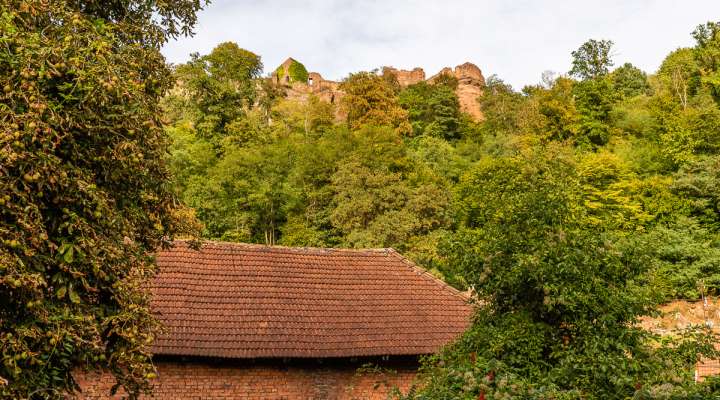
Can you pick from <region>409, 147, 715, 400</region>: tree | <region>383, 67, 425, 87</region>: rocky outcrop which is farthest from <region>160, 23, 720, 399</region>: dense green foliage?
<region>383, 67, 425, 87</region>: rocky outcrop

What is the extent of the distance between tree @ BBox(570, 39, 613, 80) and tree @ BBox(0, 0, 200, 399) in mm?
51243

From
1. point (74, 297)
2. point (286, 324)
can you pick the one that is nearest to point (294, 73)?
point (286, 324)

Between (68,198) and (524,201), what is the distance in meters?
5.33

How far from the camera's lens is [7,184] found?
5.84m

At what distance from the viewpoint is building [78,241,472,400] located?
1270cm

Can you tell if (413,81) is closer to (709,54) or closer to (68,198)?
(709,54)

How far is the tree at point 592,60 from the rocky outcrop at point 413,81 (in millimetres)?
21680

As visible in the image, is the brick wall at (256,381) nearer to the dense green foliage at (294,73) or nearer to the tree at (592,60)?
the tree at (592,60)

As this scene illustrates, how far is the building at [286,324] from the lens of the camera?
1270 centimetres

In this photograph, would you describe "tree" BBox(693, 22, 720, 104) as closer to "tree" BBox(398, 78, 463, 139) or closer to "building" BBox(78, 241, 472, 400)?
"tree" BBox(398, 78, 463, 139)

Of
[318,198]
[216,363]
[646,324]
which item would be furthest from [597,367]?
[318,198]

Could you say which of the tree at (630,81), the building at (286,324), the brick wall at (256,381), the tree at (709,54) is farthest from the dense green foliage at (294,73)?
the brick wall at (256,381)

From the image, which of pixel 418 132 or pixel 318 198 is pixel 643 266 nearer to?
pixel 318 198

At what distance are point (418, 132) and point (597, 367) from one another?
2061 inches
